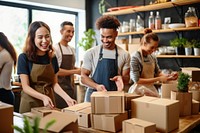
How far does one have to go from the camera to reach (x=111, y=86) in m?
2.34

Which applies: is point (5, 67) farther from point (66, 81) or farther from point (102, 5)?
point (102, 5)

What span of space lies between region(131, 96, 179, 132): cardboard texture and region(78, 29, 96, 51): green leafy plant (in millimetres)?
3484

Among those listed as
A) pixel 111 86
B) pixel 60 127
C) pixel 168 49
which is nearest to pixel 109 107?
pixel 60 127

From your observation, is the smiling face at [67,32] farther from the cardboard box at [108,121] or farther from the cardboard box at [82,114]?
the cardboard box at [108,121]

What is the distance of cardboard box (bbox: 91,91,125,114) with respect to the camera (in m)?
1.50

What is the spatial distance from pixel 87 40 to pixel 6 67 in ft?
8.13

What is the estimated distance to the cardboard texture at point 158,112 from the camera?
4.85 feet

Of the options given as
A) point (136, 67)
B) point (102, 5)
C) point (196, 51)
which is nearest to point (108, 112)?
point (136, 67)

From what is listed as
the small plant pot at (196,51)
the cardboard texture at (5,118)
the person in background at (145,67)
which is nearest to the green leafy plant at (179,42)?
the small plant pot at (196,51)

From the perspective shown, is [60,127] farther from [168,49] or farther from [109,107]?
[168,49]

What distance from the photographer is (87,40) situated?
198 inches

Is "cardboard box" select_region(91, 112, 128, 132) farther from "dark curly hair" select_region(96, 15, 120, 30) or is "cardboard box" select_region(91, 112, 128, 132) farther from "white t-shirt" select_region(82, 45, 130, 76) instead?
"dark curly hair" select_region(96, 15, 120, 30)

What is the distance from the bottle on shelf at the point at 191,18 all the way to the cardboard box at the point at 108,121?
2.65 m

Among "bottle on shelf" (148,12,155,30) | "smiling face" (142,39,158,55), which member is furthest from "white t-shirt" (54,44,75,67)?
"bottle on shelf" (148,12,155,30)
